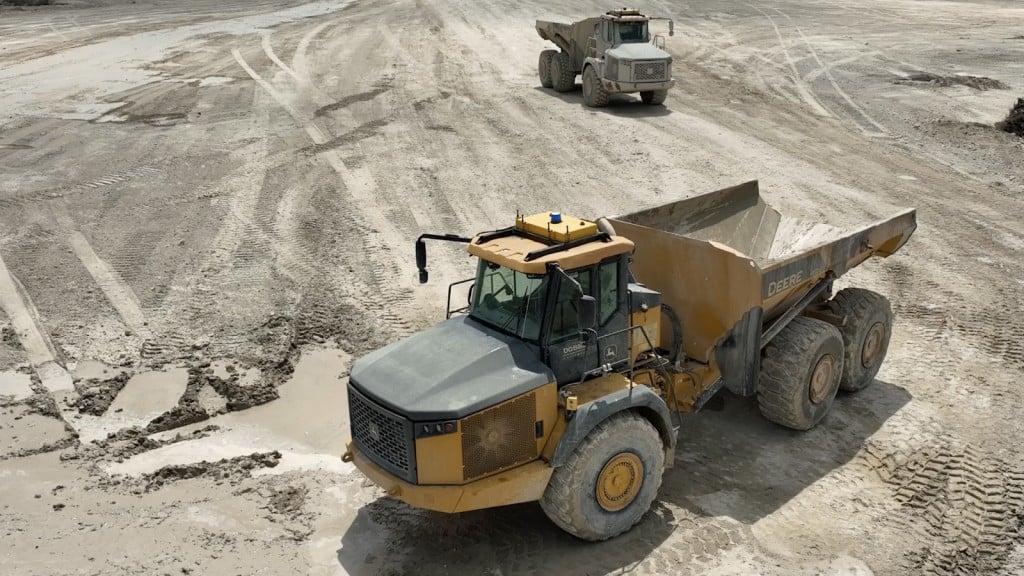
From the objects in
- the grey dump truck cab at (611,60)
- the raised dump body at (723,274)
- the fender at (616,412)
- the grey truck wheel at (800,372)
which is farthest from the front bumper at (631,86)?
the fender at (616,412)

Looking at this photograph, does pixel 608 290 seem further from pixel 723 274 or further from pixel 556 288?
pixel 723 274

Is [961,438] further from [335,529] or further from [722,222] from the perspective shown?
[335,529]

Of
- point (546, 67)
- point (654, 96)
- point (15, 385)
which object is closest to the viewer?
point (15, 385)

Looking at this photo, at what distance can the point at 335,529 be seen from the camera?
23.1ft

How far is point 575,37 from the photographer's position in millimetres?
22234

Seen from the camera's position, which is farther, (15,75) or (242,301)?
(15,75)

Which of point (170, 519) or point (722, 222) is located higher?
point (722, 222)

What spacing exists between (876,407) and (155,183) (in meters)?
12.4

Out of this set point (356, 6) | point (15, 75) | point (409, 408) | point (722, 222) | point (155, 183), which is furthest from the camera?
point (356, 6)

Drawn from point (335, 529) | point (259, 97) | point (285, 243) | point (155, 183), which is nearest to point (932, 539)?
point (335, 529)

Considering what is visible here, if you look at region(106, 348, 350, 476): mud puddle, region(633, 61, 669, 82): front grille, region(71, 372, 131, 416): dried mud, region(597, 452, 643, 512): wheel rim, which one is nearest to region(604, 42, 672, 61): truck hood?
region(633, 61, 669, 82): front grille

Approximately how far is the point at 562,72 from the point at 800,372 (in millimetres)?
15687

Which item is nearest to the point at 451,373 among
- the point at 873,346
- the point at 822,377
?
the point at 822,377

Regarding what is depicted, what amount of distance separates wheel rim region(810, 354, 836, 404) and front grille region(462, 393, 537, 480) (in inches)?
126
